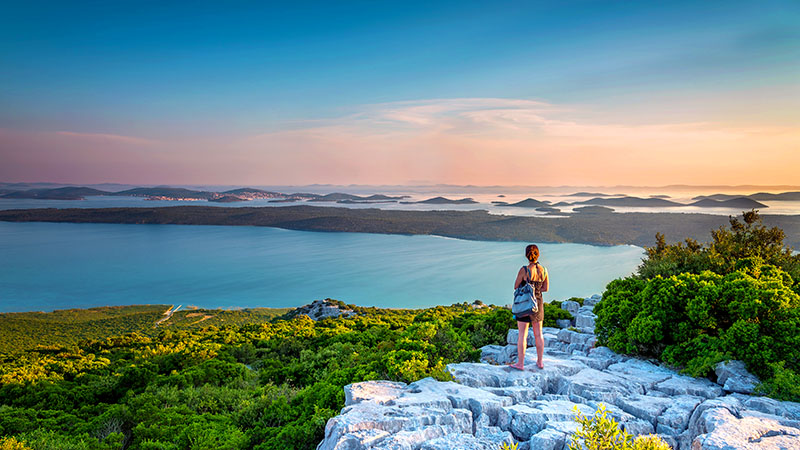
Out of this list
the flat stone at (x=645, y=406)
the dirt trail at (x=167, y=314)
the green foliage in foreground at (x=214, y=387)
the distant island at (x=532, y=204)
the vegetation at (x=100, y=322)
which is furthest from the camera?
the distant island at (x=532, y=204)

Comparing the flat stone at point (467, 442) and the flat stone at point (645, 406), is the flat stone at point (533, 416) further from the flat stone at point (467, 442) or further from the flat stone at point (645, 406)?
the flat stone at point (645, 406)

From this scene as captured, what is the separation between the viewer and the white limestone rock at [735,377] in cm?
541

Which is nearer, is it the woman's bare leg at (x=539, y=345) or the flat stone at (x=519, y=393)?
the flat stone at (x=519, y=393)

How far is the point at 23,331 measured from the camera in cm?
3300

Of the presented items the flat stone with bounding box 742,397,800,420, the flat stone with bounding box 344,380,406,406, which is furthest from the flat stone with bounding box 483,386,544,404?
the flat stone with bounding box 742,397,800,420

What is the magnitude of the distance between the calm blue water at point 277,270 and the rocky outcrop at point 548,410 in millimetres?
40003

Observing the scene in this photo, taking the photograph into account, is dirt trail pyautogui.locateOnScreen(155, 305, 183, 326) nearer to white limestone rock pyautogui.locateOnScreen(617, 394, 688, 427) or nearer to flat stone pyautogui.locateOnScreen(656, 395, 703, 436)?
white limestone rock pyautogui.locateOnScreen(617, 394, 688, 427)

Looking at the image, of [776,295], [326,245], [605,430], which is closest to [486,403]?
[605,430]

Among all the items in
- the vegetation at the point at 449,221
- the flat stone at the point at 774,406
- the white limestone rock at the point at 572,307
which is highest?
the flat stone at the point at 774,406

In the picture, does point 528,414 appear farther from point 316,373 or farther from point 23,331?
point 23,331

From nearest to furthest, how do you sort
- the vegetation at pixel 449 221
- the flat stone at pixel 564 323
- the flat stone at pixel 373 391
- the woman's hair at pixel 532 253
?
the flat stone at pixel 373 391 < the woman's hair at pixel 532 253 < the flat stone at pixel 564 323 < the vegetation at pixel 449 221

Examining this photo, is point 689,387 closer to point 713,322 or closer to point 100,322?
point 713,322

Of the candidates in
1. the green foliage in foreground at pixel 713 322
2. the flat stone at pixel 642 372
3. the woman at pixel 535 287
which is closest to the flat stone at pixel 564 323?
the green foliage in foreground at pixel 713 322

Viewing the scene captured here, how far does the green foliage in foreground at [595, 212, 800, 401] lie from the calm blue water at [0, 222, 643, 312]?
3811cm
